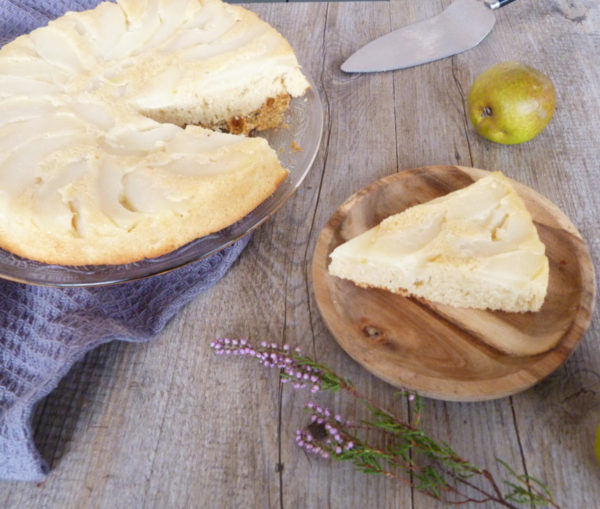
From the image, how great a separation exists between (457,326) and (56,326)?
93 cm

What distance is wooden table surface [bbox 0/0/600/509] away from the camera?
42.9 inches

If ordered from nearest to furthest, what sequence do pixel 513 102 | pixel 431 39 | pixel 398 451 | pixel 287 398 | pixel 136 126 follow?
pixel 398 451
pixel 287 398
pixel 136 126
pixel 513 102
pixel 431 39

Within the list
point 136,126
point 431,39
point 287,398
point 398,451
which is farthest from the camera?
point 431,39

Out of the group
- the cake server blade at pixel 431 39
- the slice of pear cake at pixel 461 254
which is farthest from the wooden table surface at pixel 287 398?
the cake server blade at pixel 431 39

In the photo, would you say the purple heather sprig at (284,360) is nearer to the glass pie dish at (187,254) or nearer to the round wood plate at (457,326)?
the round wood plate at (457,326)

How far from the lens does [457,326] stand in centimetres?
124

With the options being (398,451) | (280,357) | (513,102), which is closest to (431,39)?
(513,102)

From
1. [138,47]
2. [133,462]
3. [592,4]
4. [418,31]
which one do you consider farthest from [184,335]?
[592,4]

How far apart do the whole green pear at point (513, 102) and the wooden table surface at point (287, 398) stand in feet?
0.25

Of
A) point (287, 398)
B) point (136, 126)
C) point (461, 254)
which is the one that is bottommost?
point (287, 398)

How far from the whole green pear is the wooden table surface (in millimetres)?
77

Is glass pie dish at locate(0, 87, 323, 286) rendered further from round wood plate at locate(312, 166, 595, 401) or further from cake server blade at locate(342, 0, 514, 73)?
cake server blade at locate(342, 0, 514, 73)

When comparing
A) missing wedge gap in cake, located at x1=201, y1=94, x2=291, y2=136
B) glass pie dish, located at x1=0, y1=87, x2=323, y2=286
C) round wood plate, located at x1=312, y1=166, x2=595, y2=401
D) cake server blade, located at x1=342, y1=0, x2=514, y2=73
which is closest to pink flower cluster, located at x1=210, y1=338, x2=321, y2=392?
round wood plate, located at x1=312, y1=166, x2=595, y2=401

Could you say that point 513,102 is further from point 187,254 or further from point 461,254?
point 187,254
